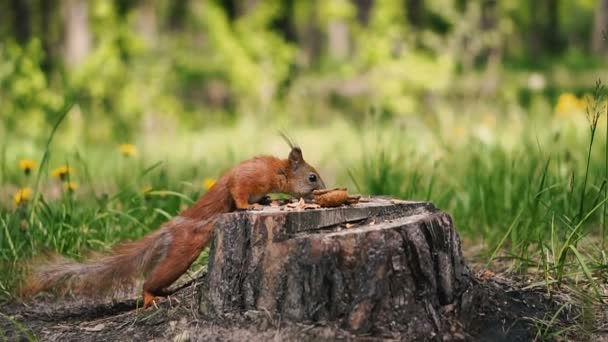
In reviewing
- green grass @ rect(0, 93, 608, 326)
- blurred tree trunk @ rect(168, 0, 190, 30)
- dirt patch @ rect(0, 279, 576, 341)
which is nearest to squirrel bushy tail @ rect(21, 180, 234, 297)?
dirt patch @ rect(0, 279, 576, 341)

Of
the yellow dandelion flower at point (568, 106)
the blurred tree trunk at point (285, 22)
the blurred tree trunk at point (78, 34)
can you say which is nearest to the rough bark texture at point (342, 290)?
the yellow dandelion flower at point (568, 106)

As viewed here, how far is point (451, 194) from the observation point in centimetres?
536

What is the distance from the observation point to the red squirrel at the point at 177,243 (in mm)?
3668

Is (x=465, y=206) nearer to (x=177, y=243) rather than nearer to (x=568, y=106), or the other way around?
(x=177, y=243)

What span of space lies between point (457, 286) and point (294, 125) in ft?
30.4

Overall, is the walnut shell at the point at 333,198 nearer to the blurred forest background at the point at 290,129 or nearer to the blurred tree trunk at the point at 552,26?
the blurred forest background at the point at 290,129

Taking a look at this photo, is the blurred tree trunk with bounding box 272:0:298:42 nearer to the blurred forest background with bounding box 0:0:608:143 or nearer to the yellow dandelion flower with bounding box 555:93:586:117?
the blurred forest background with bounding box 0:0:608:143

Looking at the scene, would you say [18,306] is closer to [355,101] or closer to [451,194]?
[451,194]

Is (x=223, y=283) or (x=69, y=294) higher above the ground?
(x=223, y=283)

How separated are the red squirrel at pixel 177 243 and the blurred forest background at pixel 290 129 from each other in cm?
37

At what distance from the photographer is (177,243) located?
12.0 feet

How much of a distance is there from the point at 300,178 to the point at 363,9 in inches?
516

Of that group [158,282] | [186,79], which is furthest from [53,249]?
[186,79]

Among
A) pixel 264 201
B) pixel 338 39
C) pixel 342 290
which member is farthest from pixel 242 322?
pixel 338 39
